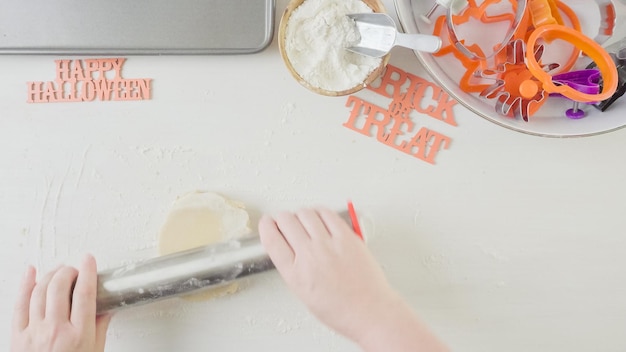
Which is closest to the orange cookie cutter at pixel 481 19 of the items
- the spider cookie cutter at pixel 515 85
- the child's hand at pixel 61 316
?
the spider cookie cutter at pixel 515 85

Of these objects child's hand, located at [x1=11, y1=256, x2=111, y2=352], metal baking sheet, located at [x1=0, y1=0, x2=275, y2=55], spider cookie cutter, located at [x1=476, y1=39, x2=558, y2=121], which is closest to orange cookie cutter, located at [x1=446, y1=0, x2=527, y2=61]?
spider cookie cutter, located at [x1=476, y1=39, x2=558, y2=121]

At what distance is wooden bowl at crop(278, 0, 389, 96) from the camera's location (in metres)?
0.63

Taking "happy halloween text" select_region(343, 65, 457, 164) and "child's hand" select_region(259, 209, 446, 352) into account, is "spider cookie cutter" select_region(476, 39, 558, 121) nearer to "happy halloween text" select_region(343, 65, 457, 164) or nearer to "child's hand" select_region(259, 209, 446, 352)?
"happy halloween text" select_region(343, 65, 457, 164)

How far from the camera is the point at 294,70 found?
0.64 metres

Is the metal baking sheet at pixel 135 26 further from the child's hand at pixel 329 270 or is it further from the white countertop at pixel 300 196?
the child's hand at pixel 329 270

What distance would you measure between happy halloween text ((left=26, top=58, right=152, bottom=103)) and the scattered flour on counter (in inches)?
7.2

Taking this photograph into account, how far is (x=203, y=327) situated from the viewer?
2.13ft

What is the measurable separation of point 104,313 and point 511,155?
501 millimetres

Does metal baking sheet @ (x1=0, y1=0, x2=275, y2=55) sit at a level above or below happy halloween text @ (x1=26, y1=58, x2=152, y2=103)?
above

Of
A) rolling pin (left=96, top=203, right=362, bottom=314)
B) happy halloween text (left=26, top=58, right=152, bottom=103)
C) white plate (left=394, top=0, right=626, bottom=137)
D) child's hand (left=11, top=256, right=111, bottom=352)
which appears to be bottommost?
child's hand (left=11, top=256, right=111, bottom=352)

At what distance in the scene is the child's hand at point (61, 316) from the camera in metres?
0.58

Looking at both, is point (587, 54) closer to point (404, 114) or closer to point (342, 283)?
point (404, 114)

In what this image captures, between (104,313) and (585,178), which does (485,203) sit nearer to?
(585,178)

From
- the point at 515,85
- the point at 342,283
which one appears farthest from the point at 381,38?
the point at 342,283
